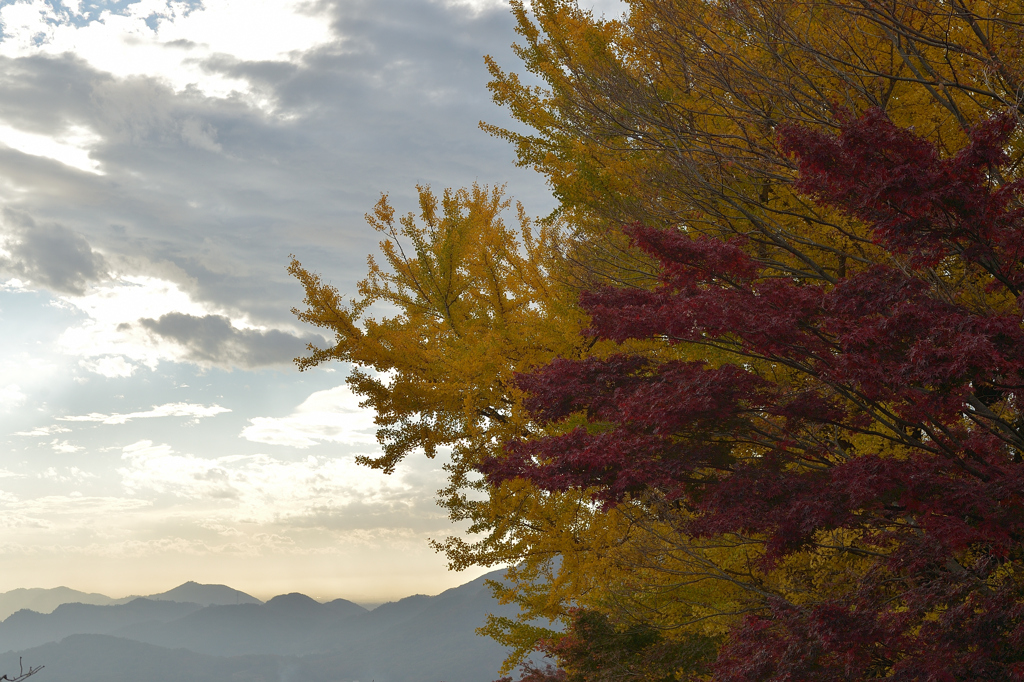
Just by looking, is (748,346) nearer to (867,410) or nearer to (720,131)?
(867,410)

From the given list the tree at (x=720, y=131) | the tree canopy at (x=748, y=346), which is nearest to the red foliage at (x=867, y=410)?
the tree canopy at (x=748, y=346)

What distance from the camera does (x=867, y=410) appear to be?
A: 565 centimetres

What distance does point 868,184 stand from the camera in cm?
508

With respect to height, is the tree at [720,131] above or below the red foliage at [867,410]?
above

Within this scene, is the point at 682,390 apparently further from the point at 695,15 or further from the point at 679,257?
the point at 695,15

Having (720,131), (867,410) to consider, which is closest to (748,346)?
(867,410)

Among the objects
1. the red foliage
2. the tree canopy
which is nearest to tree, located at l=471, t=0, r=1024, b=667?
the tree canopy

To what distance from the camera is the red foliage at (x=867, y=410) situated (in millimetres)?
4629

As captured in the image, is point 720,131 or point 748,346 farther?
point 720,131

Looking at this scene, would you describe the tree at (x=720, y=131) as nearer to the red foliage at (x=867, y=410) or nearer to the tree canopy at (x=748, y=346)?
the tree canopy at (x=748, y=346)

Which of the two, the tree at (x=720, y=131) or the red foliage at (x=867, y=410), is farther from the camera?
the tree at (x=720, y=131)

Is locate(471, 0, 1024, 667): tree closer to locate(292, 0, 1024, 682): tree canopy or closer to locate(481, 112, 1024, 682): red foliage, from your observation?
locate(292, 0, 1024, 682): tree canopy

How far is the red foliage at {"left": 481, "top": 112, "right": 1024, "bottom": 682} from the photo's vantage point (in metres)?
4.63

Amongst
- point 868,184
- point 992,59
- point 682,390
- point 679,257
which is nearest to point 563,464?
point 682,390
